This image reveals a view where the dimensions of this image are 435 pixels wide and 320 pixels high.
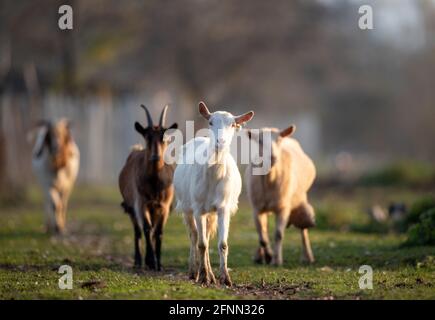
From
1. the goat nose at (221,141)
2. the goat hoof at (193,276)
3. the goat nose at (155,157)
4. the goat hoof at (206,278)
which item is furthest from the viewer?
the goat nose at (155,157)

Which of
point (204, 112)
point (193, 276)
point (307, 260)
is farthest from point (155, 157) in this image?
point (307, 260)

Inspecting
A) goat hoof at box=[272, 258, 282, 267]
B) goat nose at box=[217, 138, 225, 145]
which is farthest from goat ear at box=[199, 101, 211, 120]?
goat hoof at box=[272, 258, 282, 267]

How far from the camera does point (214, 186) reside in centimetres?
1097

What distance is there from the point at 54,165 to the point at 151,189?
626 cm

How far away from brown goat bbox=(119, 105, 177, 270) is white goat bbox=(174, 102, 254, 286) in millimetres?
896

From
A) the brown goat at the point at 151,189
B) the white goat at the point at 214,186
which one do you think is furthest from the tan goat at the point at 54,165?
the white goat at the point at 214,186

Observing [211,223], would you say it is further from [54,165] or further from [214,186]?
[54,165]

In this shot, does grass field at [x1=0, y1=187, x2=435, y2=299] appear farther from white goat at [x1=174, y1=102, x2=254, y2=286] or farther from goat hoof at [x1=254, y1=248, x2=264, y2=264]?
white goat at [x1=174, y1=102, x2=254, y2=286]

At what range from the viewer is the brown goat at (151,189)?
1223cm

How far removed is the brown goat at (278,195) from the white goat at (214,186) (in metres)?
2.13

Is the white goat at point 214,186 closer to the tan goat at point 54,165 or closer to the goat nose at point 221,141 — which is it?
the goat nose at point 221,141
